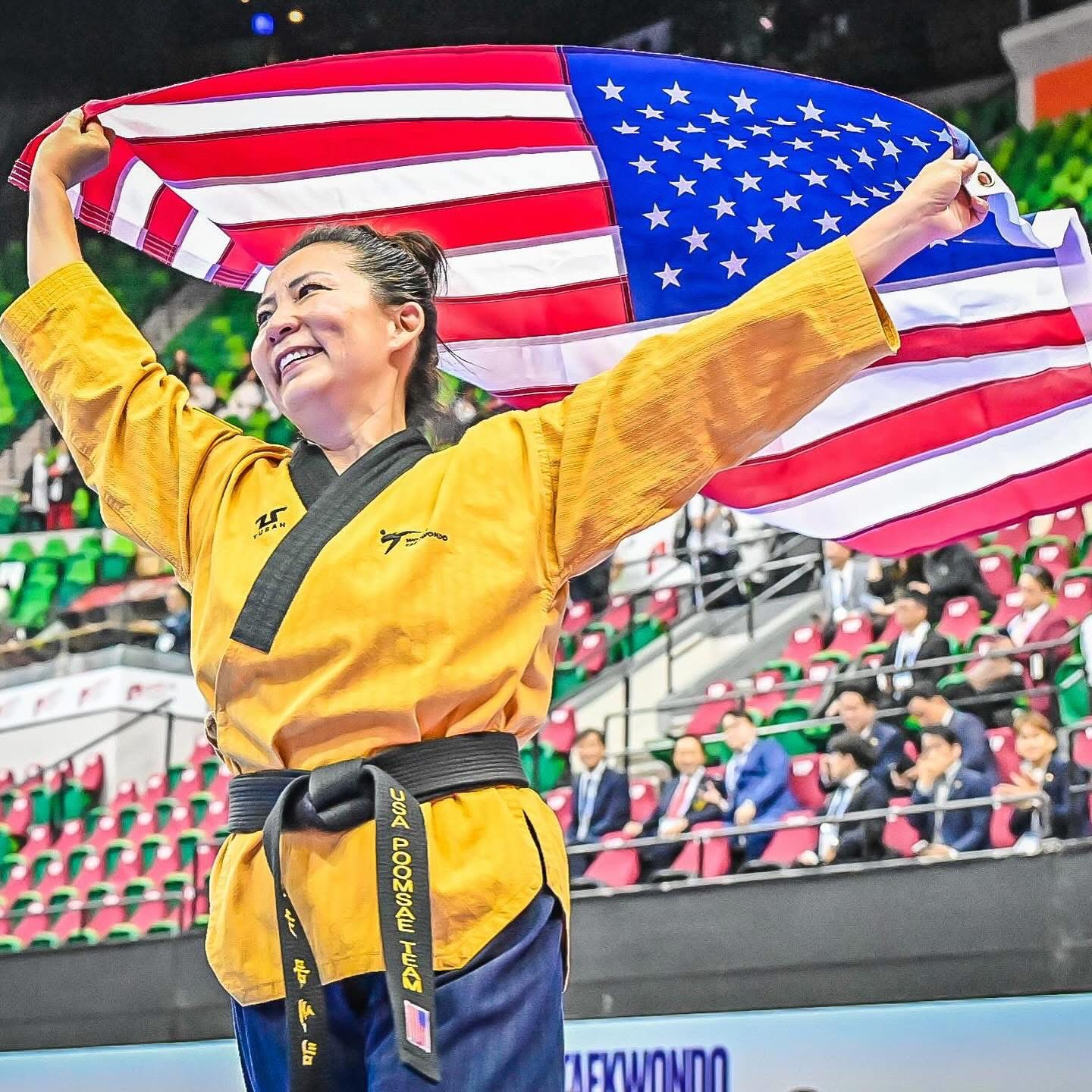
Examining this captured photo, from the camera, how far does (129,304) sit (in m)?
8.72

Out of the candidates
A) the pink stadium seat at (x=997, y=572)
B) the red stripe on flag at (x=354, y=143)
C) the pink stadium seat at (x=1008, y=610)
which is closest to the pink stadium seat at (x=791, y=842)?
the pink stadium seat at (x=1008, y=610)

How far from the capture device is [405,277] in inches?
56.6

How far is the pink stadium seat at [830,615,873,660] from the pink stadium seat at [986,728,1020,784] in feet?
2.94

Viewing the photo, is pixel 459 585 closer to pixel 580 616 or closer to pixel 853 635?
pixel 853 635

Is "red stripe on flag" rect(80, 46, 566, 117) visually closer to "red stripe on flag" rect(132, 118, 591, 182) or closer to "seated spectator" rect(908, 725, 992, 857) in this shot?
"red stripe on flag" rect(132, 118, 591, 182)

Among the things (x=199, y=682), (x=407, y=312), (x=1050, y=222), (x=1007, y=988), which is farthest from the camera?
(x=1007, y=988)

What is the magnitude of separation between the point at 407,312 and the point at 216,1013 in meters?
4.82

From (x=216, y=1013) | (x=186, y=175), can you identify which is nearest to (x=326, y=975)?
(x=186, y=175)

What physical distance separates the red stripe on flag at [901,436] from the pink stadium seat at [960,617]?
3375 mm

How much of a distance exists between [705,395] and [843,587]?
5.02 meters

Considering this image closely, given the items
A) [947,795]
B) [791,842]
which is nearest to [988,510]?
[947,795]

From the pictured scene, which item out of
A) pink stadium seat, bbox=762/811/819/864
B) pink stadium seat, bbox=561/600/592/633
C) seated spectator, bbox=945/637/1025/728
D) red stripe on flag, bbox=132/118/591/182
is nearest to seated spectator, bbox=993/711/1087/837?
seated spectator, bbox=945/637/1025/728

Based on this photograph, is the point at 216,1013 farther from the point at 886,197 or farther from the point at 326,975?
the point at 326,975

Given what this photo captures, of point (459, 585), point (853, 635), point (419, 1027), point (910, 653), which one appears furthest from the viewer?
point (853, 635)
